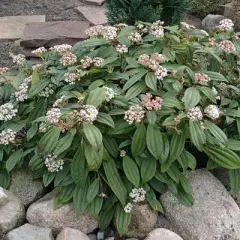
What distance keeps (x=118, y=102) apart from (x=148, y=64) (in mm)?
264

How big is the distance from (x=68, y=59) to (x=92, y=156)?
67cm

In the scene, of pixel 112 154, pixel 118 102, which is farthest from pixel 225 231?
pixel 118 102

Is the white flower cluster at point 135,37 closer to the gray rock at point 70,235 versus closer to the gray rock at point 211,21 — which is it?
the gray rock at point 70,235

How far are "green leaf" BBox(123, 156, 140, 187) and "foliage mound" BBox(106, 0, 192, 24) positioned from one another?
1701mm

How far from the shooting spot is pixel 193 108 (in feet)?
7.64

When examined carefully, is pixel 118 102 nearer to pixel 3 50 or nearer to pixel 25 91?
pixel 25 91

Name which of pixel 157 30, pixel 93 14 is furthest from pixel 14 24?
pixel 157 30

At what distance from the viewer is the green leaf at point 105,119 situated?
2339 mm

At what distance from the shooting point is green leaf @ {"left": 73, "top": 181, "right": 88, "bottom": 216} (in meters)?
2.47

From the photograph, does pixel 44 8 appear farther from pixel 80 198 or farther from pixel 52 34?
pixel 80 198

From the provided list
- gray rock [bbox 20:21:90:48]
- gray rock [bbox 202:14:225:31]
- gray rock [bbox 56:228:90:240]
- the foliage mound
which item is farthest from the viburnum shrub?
gray rock [bbox 202:14:225:31]

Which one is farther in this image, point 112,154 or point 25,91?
point 25,91

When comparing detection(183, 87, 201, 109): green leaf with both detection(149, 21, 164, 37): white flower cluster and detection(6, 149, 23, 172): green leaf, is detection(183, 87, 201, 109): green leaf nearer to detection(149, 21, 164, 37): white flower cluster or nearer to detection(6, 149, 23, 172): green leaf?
detection(149, 21, 164, 37): white flower cluster

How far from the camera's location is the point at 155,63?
99.7 inches
